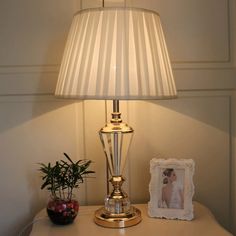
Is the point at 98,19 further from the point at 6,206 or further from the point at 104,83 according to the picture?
the point at 6,206

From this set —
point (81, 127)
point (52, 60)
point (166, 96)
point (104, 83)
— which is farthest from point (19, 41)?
point (166, 96)

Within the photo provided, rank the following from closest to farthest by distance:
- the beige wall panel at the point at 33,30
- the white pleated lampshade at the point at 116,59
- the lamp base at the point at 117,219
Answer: the white pleated lampshade at the point at 116,59, the lamp base at the point at 117,219, the beige wall panel at the point at 33,30

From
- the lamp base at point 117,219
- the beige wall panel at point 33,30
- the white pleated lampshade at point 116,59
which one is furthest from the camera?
the beige wall panel at point 33,30

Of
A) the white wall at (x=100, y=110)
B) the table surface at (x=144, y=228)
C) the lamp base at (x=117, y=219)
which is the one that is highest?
the white wall at (x=100, y=110)

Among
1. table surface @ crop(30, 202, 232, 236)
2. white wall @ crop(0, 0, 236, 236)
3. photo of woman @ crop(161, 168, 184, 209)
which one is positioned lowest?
table surface @ crop(30, 202, 232, 236)

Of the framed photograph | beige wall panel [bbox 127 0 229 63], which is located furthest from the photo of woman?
beige wall panel [bbox 127 0 229 63]

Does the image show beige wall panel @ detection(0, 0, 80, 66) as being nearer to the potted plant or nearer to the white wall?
the white wall

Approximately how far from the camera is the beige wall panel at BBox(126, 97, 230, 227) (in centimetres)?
133

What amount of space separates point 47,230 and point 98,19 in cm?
61

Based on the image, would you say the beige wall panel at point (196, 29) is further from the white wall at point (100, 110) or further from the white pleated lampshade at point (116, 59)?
the white pleated lampshade at point (116, 59)

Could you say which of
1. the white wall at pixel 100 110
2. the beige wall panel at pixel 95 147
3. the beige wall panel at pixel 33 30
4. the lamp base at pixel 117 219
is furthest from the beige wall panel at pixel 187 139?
the beige wall panel at pixel 33 30

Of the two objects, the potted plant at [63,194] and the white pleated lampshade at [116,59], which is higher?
the white pleated lampshade at [116,59]

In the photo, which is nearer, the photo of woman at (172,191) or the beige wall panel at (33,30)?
the photo of woman at (172,191)

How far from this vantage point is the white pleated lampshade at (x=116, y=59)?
37.7 inches
